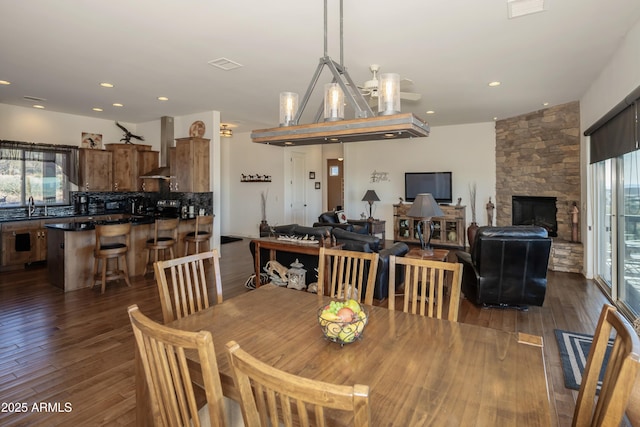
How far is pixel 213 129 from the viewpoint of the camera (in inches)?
257

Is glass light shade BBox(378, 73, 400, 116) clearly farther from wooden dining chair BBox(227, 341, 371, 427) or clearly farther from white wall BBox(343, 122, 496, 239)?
white wall BBox(343, 122, 496, 239)

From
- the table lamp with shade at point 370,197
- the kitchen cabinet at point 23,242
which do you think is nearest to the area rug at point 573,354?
the table lamp with shade at point 370,197

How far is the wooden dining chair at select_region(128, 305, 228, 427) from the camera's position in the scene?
0.98 m

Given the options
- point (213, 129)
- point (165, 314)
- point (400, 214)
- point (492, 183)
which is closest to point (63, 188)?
point (213, 129)

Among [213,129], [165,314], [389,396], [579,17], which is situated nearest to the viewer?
[389,396]

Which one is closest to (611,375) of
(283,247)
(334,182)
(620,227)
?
(283,247)

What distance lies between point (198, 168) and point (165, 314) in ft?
16.5

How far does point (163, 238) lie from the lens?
5520mm

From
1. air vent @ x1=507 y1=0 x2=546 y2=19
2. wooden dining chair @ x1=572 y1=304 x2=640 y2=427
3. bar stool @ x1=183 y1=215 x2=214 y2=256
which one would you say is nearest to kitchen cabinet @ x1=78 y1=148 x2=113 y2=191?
bar stool @ x1=183 y1=215 x2=214 y2=256

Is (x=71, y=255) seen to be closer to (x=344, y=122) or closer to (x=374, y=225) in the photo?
(x=344, y=122)

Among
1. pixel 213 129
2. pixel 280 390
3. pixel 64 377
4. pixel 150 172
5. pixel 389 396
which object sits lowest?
pixel 64 377

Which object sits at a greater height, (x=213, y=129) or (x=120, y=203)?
(x=213, y=129)

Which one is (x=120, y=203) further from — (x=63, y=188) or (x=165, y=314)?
(x=165, y=314)

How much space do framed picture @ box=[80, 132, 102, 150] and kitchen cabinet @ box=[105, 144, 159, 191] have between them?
16 centimetres
